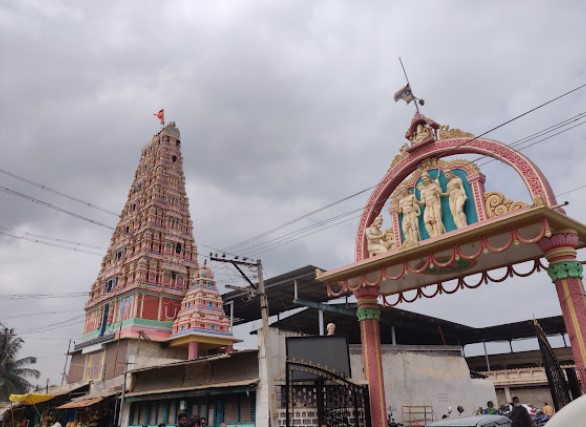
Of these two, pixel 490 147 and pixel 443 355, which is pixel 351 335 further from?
pixel 490 147

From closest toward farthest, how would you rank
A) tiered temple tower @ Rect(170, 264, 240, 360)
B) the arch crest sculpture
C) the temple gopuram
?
the arch crest sculpture → tiered temple tower @ Rect(170, 264, 240, 360) → the temple gopuram

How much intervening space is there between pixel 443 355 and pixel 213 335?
17.2m

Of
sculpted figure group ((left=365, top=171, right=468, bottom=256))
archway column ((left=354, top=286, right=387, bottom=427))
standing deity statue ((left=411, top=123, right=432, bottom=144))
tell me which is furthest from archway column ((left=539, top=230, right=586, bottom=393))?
archway column ((left=354, top=286, right=387, bottom=427))

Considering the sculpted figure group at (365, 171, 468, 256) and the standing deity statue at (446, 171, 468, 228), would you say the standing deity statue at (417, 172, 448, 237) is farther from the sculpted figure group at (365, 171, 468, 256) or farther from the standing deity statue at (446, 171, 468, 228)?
the standing deity statue at (446, 171, 468, 228)

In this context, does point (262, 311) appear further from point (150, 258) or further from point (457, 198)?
point (150, 258)

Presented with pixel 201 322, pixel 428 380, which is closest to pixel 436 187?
pixel 428 380

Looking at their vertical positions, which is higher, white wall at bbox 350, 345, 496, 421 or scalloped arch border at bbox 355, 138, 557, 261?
scalloped arch border at bbox 355, 138, 557, 261

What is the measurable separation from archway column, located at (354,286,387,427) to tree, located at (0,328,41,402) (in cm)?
3908

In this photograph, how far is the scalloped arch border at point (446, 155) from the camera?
11.5 metres

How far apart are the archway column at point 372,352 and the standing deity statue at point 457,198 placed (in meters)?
4.17

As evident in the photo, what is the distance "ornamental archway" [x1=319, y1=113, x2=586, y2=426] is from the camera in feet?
36.2

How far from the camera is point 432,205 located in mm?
13539

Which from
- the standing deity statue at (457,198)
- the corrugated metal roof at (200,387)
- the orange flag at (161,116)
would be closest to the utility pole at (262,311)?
the corrugated metal roof at (200,387)

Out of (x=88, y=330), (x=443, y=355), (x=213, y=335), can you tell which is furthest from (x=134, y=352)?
(x=443, y=355)
